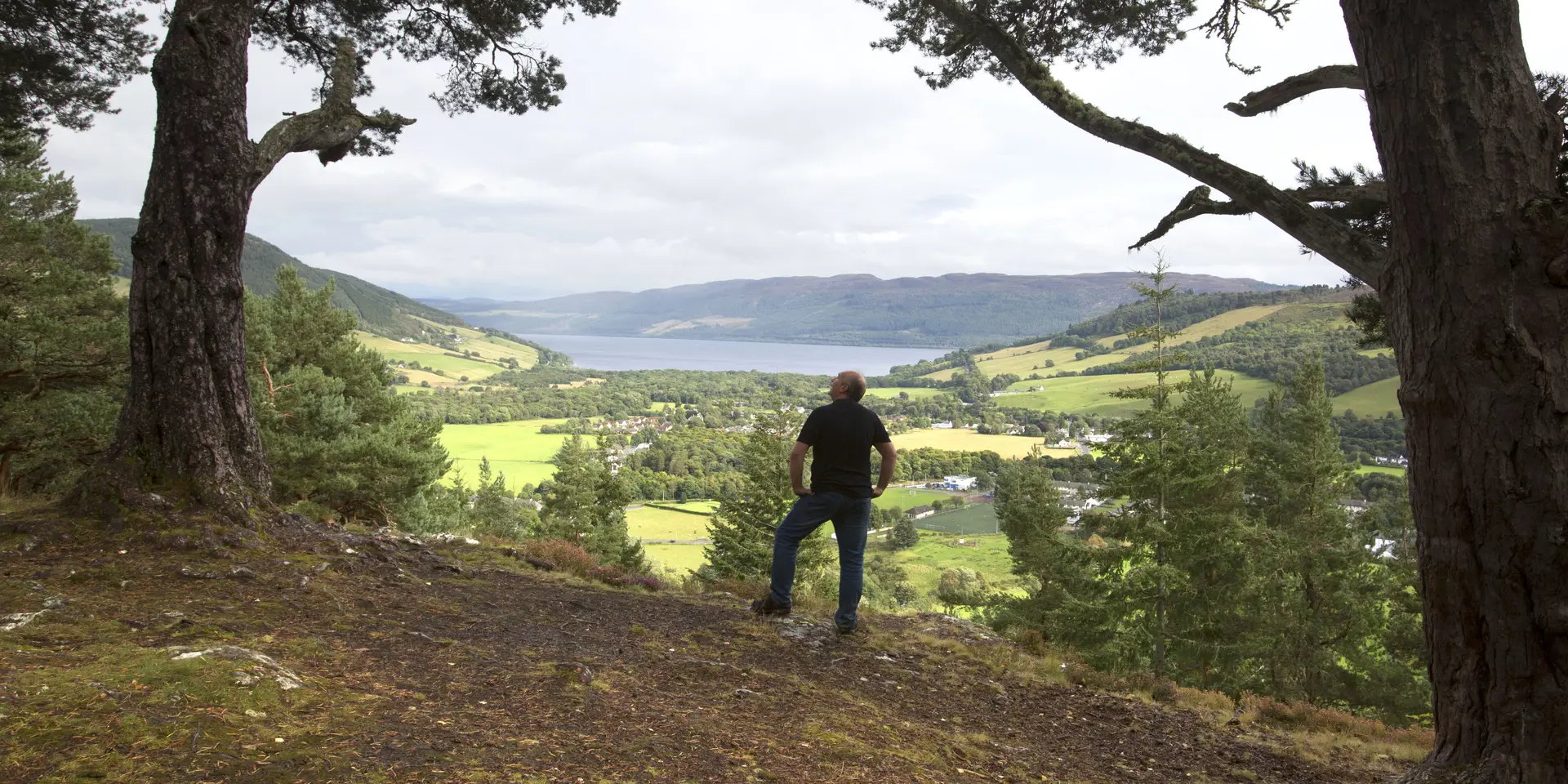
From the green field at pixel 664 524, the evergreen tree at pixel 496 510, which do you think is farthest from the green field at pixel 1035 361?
the evergreen tree at pixel 496 510

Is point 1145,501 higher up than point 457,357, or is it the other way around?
point 457,357

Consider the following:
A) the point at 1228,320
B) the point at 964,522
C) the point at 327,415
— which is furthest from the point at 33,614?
the point at 1228,320

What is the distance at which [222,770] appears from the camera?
2.38m

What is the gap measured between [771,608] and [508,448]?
67215 mm

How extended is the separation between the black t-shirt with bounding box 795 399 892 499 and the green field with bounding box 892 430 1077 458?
51.4 metres

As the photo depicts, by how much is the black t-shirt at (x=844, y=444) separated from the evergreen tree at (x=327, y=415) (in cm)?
1052

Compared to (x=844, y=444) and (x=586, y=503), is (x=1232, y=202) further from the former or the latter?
(x=586, y=503)

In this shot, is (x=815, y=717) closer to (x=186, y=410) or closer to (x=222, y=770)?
(x=222, y=770)

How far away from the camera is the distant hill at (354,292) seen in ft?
418

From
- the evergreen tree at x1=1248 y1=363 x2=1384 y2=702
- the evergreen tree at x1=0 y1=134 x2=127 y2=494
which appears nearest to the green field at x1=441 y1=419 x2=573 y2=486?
the evergreen tree at x1=0 y1=134 x2=127 y2=494

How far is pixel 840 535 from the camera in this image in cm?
616

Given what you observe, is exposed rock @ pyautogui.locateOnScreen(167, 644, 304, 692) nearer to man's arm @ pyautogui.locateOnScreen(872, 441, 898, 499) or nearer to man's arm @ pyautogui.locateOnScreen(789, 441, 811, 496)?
man's arm @ pyautogui.locateOnScreen(789, 441, 811, 496)

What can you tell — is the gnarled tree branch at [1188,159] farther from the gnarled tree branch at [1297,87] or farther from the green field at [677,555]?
the green field at [677,555]

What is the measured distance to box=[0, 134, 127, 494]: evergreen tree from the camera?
1228 centimetres
